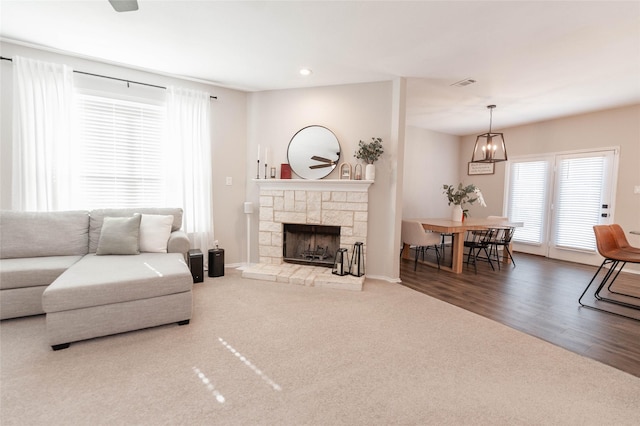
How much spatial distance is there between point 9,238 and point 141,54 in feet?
7.43

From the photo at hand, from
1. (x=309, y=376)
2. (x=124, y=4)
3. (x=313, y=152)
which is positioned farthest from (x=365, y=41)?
(x=309, y=376)

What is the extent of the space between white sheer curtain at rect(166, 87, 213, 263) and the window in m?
0.16

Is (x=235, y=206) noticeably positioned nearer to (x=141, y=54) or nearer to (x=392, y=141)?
(x=141, y=54)

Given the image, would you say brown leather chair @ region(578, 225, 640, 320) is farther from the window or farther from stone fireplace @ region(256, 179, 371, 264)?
the window

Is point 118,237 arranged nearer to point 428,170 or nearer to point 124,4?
point 124,4

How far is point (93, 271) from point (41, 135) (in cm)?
189

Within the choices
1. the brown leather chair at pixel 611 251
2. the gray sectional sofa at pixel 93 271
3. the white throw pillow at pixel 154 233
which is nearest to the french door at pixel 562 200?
the brown leather chair at pixel 611 251

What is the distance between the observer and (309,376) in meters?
1.74

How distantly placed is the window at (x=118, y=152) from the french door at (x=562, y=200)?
6626 millimetres

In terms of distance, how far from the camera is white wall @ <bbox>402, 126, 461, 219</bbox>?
6.13 metres

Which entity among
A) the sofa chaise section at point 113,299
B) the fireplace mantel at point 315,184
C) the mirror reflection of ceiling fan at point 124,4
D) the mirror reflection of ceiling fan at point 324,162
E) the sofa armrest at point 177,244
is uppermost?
the mirror reflection of ceiling fan at point 124,4

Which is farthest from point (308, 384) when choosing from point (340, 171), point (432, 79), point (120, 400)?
point (432, 79)

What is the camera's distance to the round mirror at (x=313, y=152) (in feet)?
12.8

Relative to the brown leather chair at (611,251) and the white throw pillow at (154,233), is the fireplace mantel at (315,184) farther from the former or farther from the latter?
the brown leather chair at (611,251)
